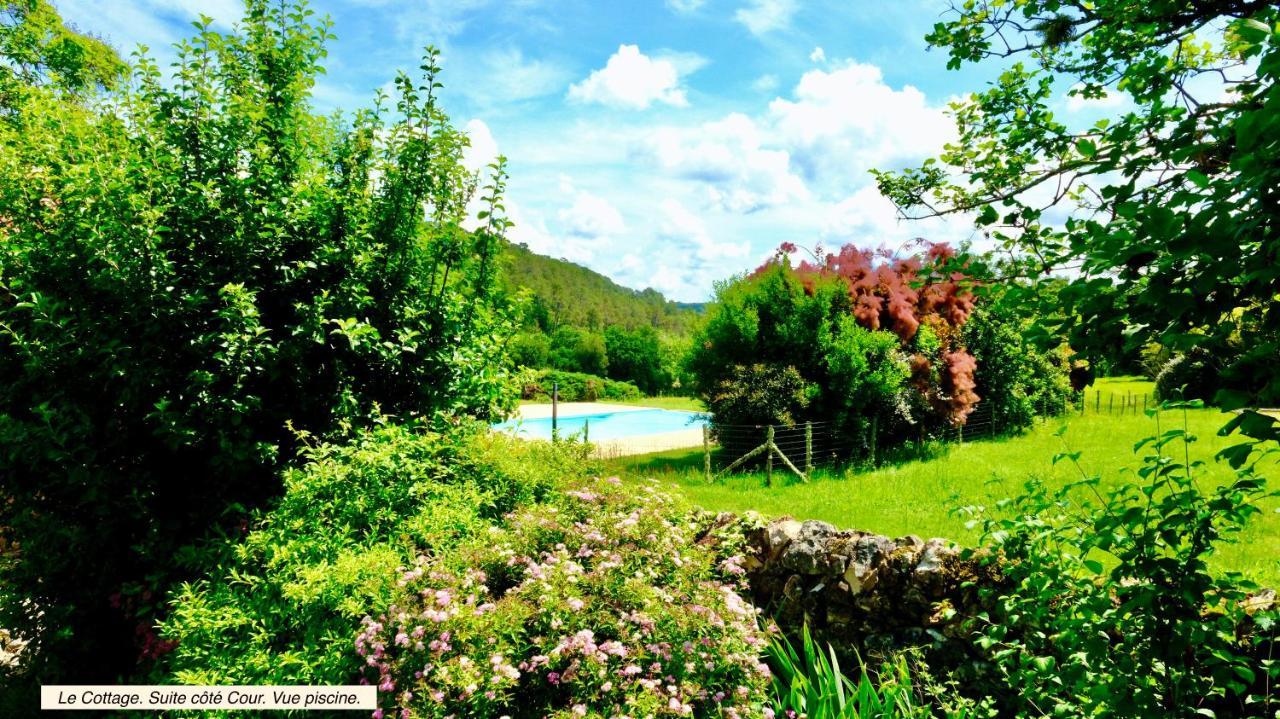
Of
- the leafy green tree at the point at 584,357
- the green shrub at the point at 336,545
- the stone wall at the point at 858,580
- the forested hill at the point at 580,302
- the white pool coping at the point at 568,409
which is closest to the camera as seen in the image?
the green shrub at the point at 336,545

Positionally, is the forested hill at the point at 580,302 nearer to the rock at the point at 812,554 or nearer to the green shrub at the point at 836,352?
the green shrub at the point at 836,352

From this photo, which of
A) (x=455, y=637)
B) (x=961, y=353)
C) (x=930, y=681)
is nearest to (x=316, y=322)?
(x=455, y=637)

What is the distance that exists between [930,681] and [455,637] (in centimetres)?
339

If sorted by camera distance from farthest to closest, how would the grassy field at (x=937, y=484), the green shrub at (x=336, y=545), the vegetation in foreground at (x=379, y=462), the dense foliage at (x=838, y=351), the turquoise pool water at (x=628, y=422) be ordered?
1. the turquoise pool water at (x=628, y=422)
2. the dense foliage at (x=838, y=351)
3. the grassy field at (x=937, y=484)
4. the green shrub at (x=336, y=545)
5. the vegetation in foreground at (x=379, y=462)

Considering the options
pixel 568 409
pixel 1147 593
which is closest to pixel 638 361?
pixel 568 409

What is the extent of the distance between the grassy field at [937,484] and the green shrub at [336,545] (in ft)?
A: 5.12

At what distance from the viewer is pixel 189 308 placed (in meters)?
4.31

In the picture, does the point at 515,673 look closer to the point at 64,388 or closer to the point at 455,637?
the point at 455,637

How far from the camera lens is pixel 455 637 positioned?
3.26 metres

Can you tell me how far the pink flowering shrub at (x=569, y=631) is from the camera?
124 inches

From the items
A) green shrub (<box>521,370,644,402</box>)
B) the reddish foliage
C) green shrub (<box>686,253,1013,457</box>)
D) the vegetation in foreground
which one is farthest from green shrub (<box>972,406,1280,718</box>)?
green shrub (<box>521,370,644,402</box>)

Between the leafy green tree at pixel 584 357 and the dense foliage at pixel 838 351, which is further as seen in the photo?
the leafy green tree at pixel 584 357

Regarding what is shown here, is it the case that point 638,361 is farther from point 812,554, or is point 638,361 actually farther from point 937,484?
point 812,554

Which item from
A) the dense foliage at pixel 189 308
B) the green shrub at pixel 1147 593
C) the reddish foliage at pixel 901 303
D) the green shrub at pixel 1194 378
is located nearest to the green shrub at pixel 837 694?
the green shrub at pixel 1147 593
